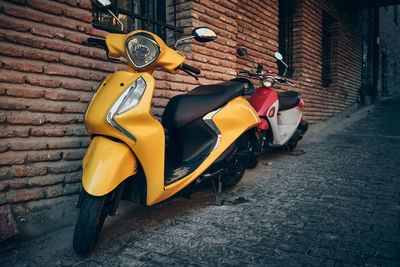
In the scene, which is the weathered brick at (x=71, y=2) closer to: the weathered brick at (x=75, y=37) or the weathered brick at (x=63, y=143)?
the weathered brick at (x=75, y=37)

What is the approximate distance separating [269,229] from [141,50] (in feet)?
5.18

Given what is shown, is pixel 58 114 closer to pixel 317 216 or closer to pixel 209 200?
pixel 209 200

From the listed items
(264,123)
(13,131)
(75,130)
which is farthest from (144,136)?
(264,123)

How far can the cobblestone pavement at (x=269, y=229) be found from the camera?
6.24 feet

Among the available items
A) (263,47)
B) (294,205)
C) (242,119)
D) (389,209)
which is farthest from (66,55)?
(263,47)

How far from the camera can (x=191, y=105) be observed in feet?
8.63

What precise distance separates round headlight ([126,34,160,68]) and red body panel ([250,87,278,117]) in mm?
2438

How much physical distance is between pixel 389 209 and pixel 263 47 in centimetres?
383

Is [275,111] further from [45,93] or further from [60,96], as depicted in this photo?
[45,93]

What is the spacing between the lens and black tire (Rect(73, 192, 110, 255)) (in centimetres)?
185

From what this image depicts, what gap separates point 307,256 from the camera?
1.87 m

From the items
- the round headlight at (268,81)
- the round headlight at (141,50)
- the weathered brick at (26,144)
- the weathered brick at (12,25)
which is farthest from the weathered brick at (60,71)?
the round headlight at (268,81)

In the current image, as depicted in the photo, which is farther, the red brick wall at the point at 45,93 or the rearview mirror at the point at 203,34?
the rearview mirror at the point at 203,34

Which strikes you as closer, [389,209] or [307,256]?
[307,256]
